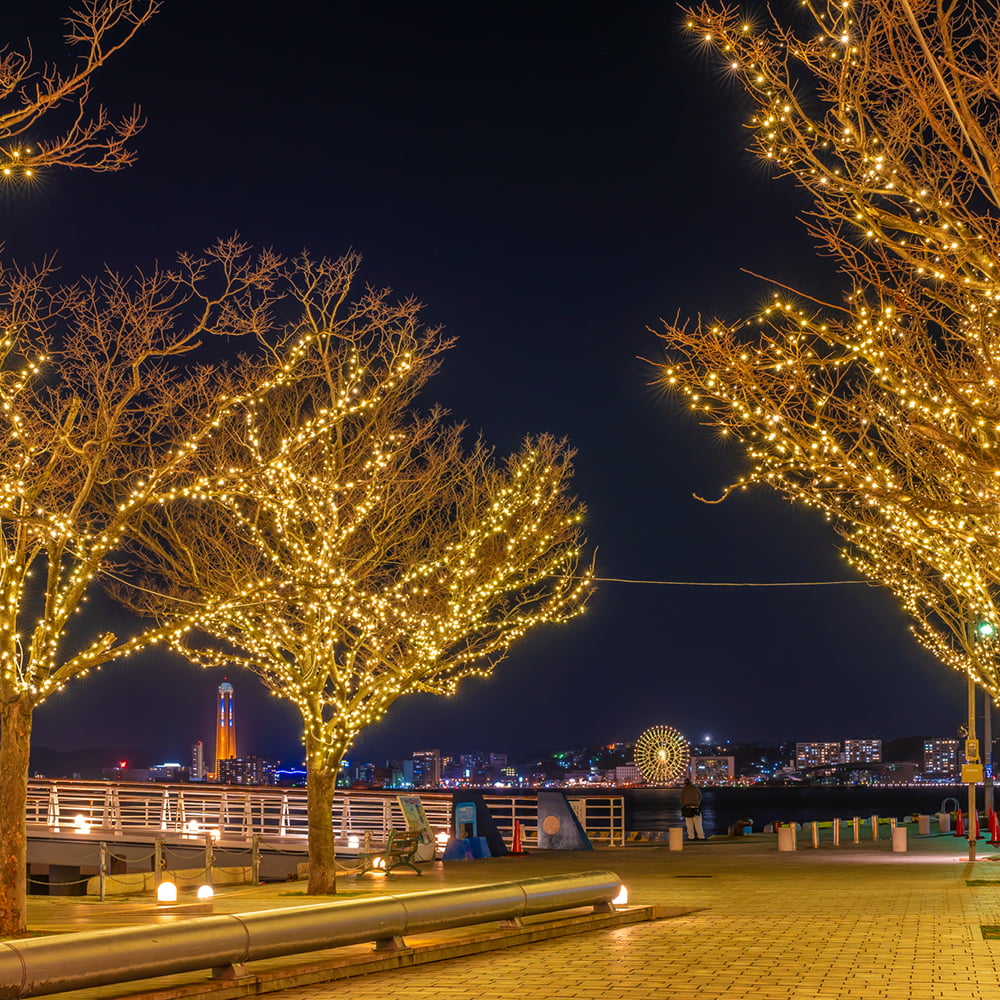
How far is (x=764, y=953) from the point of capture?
11453 millimetres

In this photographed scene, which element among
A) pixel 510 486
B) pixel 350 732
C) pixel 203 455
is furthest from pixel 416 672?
pixel 203 455

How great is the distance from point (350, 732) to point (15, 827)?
6.32 metres

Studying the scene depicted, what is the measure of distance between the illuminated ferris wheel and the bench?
25.4 metres

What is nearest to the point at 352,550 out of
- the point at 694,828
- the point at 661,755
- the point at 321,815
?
the point at 321,815

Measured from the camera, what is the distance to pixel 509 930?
1296 centimetres

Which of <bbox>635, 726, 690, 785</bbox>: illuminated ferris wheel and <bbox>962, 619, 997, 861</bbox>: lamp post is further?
<bbox>635, 726, 690, 785</bbox>: illuminated ferris wheel

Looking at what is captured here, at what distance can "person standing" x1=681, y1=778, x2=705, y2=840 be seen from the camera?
1313 inches

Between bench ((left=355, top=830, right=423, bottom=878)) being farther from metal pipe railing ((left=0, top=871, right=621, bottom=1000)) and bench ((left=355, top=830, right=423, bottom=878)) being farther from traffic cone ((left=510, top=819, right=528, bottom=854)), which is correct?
metal pipe railing ((left=0, top=871, right=621, bottom=1000))

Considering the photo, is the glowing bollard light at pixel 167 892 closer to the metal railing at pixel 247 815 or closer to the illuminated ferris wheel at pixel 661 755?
the metal railing at pixel 247 815

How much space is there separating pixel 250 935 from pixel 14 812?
5065 millimetres

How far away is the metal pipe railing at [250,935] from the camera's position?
8163mm

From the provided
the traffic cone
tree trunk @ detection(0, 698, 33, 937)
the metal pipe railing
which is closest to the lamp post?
the traffic cone

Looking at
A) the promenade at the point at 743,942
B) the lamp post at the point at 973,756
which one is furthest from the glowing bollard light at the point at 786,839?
the promenade at the point at 743,942

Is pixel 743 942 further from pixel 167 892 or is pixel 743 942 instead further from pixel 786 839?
pixel 786 839
